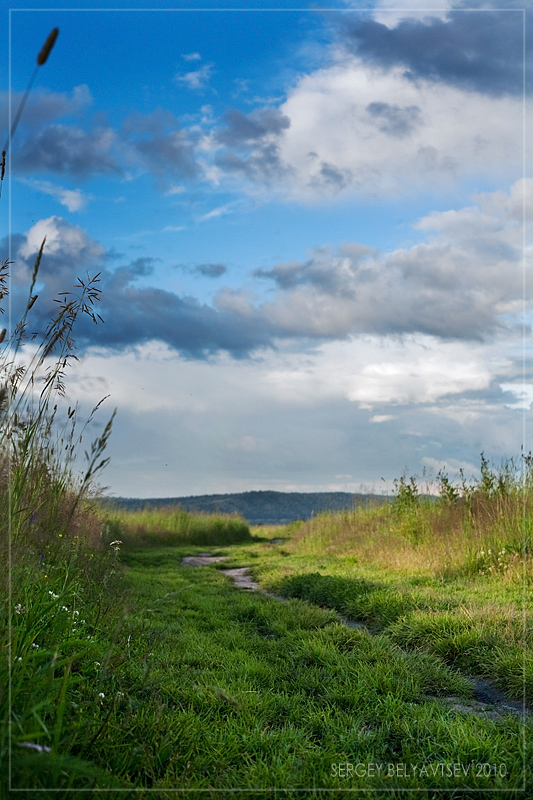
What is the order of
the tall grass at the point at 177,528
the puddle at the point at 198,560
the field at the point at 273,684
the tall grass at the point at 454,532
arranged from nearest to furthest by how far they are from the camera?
the field at the point at 273,684 → the tall grass at the point at 454,532 → the puddle at the point at 198,560 → the tall grass at the point at 177,528

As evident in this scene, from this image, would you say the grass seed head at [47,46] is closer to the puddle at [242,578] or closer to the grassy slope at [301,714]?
the grassy slope at [301,714]

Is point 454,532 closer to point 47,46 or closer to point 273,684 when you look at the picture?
point 273,684

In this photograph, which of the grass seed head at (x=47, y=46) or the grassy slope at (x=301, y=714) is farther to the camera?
the grassy slope at (x=301, y=714)

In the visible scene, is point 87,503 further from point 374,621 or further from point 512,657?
point 512,657

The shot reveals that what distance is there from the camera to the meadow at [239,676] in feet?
7.31

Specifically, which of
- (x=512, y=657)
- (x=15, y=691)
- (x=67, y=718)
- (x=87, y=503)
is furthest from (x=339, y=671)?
(x=87, y=503)

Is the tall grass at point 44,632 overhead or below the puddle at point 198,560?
overhead

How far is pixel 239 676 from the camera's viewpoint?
3674mm

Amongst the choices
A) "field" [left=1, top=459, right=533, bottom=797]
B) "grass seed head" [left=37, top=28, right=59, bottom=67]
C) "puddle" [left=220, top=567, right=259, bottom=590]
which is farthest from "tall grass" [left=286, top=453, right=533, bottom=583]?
"grass seed head" [left=37, top=28, right=59, bottom=67]

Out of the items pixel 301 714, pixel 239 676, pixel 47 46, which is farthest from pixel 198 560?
pixel 47 46

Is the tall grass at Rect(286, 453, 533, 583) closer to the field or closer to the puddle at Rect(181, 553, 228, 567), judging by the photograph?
the field

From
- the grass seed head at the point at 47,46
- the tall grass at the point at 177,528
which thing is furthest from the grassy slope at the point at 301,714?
the tall grass at the point at 177,528

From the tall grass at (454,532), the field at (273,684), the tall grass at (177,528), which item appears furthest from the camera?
the tall grass at (177,528)

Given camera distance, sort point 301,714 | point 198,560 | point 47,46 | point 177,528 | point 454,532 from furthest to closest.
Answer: point 177,528 → point 198,560 → point 454,532 → point 301,714 → point 47,46
